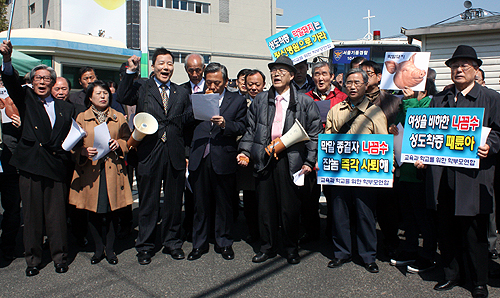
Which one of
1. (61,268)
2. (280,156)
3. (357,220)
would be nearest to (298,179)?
(280,156)

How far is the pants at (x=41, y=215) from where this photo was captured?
4.27m

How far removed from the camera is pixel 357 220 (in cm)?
443

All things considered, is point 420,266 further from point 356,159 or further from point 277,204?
point 277,204

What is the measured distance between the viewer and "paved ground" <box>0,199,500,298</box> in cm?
381

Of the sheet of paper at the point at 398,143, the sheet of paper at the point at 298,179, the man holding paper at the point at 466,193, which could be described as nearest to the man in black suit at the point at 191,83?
the sheet of paper at the point at 298,179

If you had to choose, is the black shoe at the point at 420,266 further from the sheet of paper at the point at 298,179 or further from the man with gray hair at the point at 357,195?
the sheet of paper at the point at 298,179

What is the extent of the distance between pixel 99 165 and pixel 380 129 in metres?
3.04

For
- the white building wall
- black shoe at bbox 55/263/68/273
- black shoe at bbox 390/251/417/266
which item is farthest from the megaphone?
the white building wall

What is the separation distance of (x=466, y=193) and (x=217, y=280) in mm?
2477

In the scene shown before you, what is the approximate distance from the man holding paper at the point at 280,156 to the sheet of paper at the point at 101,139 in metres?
1.44

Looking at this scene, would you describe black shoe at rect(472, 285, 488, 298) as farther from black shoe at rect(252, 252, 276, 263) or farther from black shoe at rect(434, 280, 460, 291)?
black shoe at rect(252, 252, 276, 263)

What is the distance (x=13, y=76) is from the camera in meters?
4.04

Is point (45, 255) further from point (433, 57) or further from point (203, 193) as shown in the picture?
point (433, 57)

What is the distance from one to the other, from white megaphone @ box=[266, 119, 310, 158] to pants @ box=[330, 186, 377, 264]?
699mm
